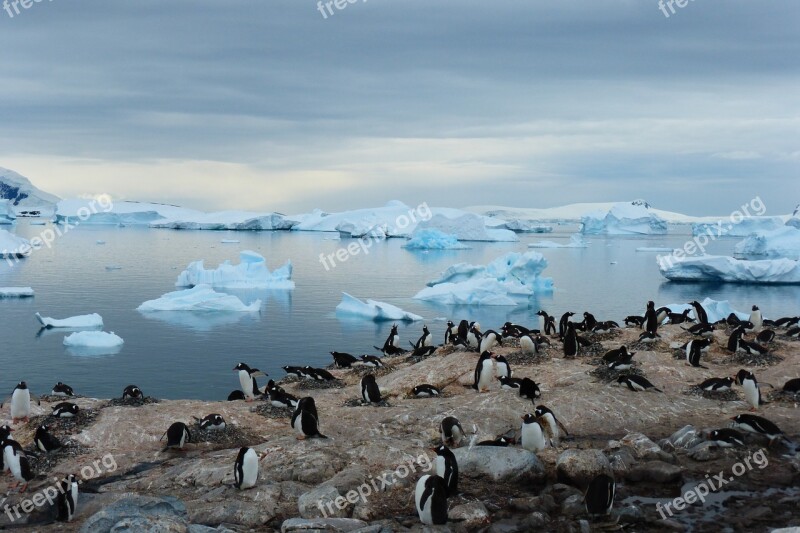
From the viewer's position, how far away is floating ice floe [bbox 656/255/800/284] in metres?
61.6

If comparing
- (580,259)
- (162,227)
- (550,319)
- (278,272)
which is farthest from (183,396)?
(162,227)

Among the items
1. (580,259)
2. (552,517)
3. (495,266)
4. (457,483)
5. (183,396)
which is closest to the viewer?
(552,517)

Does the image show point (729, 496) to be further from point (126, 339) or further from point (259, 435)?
point (126, 339)

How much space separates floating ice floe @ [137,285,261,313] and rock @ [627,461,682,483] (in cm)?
3690

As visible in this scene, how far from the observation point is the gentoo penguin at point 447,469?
10398mm

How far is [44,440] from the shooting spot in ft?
42.6

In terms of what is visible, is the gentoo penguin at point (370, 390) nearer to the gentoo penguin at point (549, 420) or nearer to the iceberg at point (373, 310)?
the gentoo penguin at point (549, 420)

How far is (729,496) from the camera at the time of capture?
1095 cm

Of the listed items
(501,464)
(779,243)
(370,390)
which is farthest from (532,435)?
(779,243)

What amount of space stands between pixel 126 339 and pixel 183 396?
12.2m

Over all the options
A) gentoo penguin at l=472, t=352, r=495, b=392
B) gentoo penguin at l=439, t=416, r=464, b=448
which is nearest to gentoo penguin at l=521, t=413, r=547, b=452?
gentoo penguin at l=439, t=416, r=464, b=448

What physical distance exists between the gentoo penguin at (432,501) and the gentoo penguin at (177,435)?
17.9ft
